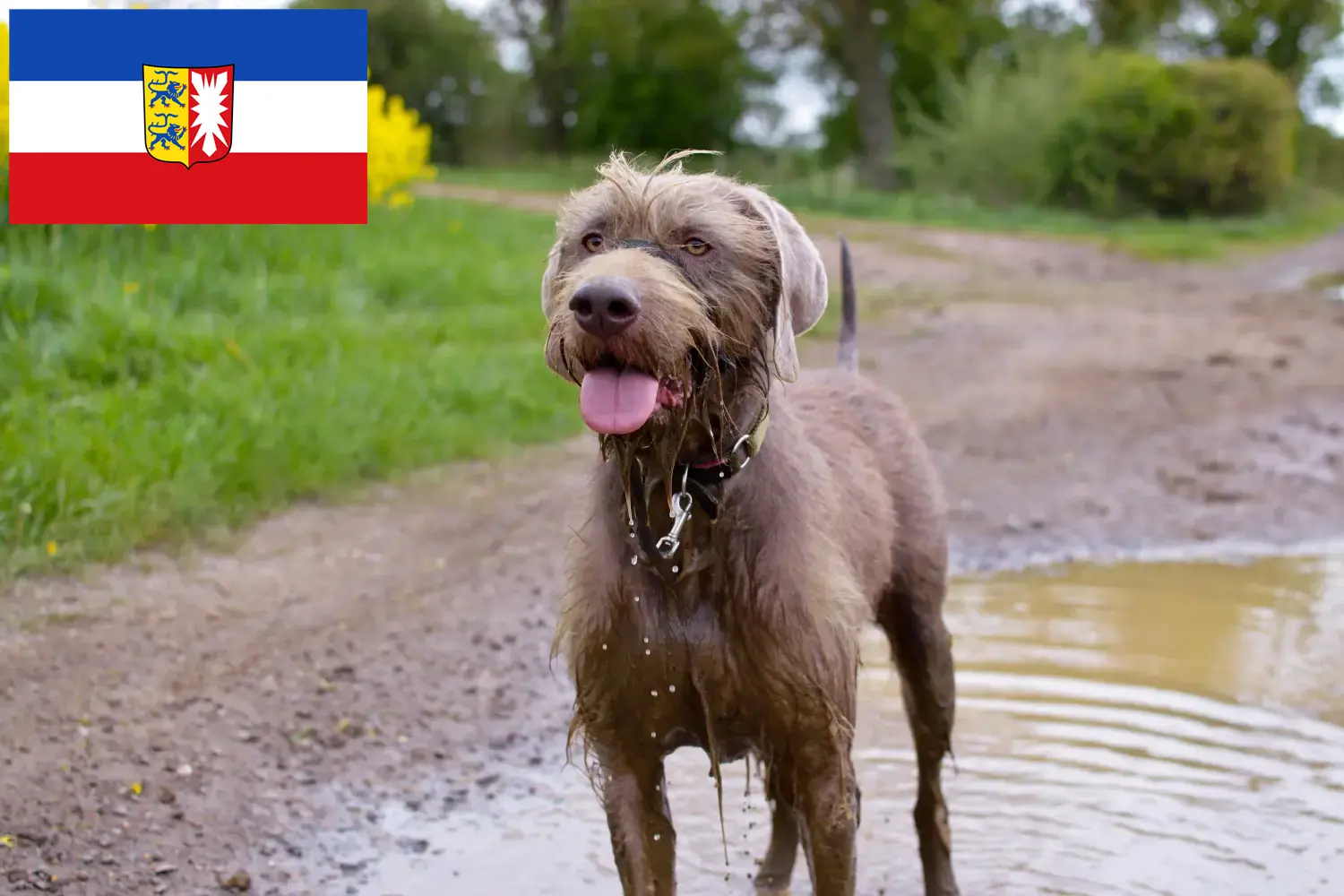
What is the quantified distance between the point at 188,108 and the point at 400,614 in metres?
3.52

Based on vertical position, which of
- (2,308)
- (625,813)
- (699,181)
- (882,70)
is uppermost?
(882,70)

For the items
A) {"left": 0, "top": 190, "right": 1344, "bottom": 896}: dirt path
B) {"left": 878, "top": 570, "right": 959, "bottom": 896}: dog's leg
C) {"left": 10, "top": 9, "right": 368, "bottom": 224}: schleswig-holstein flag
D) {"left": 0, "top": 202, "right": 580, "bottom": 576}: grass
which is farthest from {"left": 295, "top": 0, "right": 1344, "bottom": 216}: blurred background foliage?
{"left": 878, "top": 570, "right": 959, "bottom": 896}: dog's leg

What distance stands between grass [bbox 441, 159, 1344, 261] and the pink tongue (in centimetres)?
1697

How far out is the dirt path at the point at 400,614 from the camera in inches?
168

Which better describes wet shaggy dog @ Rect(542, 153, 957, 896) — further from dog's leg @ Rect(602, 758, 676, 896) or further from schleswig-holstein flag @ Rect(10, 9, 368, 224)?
schleswig-holstein flag @ Rect(10, 9, 368, 224)

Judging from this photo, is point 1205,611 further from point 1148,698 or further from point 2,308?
point 2,308

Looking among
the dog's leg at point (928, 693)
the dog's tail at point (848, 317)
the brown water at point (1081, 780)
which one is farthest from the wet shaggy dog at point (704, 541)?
the dog's tail at point (848, 317)

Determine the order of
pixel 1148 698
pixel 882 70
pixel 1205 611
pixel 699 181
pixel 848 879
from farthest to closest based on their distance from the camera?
pixel 882 70 < pixel 1205 611 < pixel 1148 698 < pixel 848 879 < pixel 699 181

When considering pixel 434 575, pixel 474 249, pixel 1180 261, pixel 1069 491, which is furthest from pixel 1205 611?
pixel 1180 261

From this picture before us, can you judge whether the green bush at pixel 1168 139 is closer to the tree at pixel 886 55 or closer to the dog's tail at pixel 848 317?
the tree at pixel 886 55

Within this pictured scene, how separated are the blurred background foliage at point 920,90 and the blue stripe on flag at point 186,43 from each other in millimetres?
19044

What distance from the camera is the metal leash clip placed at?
316 cm

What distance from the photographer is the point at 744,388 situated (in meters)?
3.22

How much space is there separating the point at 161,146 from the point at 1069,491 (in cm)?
554
